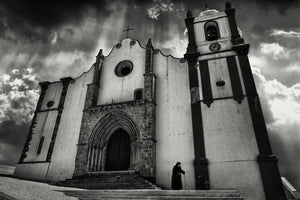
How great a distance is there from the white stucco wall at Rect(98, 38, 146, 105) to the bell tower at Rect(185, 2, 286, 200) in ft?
12.3

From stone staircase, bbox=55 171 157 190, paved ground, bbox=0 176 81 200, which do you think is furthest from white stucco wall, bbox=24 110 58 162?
paved ground, bbox=0 176 81 200

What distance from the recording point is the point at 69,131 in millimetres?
15422

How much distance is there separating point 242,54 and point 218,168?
7.47 m

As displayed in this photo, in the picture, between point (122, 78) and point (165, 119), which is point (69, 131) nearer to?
point (122, 78)

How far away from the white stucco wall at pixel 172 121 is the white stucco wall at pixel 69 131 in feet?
19.4

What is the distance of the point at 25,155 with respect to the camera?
15.6 m

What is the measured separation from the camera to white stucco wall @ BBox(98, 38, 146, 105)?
15.3m

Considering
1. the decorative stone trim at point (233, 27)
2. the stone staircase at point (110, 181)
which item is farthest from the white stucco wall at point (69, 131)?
the decorative stone trim at point (233, 27)

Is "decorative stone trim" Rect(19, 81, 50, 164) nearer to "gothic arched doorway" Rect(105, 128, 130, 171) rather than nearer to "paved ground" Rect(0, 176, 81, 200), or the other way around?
"gothic arched doorway" Rect(105, 128, 130, 171)

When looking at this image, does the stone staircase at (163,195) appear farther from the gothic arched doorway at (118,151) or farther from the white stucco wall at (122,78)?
the white stucco wall at (122,78)

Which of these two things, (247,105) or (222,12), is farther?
(222,12)

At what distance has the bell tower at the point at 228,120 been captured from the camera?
413 inches

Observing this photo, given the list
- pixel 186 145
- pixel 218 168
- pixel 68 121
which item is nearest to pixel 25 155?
pixel 68 121

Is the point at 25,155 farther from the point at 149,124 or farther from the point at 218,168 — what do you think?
the point at 218,168
